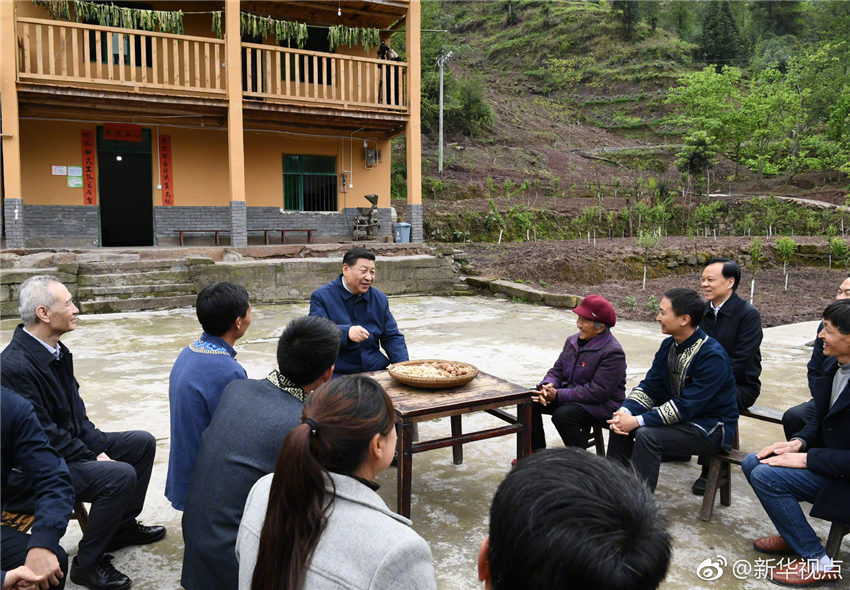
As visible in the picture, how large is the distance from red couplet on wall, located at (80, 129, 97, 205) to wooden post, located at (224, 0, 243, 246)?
9.67ft

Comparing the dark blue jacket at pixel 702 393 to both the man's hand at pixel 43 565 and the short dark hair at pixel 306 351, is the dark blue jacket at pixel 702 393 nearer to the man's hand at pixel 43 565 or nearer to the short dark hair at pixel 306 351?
the short dark hair at pixel 306 351

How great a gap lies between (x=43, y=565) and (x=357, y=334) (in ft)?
6.77

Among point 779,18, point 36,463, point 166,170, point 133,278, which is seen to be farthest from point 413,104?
point 779,18

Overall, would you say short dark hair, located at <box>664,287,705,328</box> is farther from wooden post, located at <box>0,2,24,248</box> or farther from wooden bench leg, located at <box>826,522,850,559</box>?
wooden post, located at <box>0,2,24,248</box>

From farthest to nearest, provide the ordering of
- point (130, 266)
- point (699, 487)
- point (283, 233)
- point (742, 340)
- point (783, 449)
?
point (283, 233)
point (130, 266)
point (742, 340)
point (699, 487)
point (783, 449)

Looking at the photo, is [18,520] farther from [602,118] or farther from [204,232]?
[602,118]

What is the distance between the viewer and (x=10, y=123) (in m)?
10.5

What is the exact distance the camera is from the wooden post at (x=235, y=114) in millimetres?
11664

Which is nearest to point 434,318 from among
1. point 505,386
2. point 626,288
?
point 626,288

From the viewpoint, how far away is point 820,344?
3.62 m

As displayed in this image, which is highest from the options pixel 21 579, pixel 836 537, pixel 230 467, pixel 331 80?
pixel 331 80

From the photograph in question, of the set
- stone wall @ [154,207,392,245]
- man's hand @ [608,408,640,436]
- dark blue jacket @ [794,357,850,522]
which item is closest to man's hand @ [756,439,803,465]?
dark blue jacket @ [794,357,850,522]

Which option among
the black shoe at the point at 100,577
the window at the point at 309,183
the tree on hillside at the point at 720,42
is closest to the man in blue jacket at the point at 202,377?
the black shoe at the point at 100,577

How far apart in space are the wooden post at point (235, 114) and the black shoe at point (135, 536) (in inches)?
372
